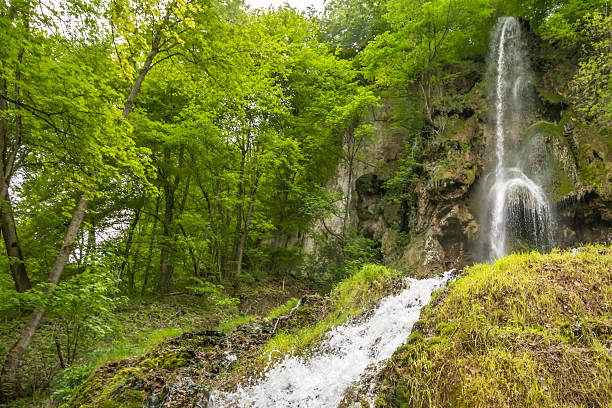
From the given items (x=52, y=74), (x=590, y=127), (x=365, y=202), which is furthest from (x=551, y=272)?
(x=365, y=202)

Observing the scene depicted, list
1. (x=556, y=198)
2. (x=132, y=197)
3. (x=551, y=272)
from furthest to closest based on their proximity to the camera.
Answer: (x=132, y=197), (x=556, y=198), (x=551, y=272)

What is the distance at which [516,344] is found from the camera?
2914 millimetres

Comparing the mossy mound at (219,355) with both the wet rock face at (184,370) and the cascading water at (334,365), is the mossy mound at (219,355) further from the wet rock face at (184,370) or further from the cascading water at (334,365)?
the cascading water at (334,365)

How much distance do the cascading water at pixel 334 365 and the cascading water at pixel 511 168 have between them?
743cm

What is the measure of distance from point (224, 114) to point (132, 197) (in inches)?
193

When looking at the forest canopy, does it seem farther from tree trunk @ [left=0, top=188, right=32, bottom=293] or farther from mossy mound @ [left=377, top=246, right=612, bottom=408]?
mossy mound @ [left=377, top=246, right=612, bottom=408]

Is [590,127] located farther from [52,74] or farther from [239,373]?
[52,74]

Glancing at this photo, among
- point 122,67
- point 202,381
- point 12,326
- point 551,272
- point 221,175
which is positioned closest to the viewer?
point 551,272

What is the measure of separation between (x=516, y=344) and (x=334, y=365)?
7.17 ft

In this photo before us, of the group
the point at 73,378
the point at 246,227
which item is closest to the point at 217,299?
the point at 246,227

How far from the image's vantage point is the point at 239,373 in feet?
15.2

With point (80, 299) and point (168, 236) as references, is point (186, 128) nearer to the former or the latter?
point (168, 236)

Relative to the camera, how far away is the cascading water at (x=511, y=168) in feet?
34.2

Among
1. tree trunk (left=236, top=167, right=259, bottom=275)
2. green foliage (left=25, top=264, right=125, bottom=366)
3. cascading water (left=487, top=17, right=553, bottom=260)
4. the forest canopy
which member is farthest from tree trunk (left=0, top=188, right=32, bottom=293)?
cascading water (left=487, top=17, right=553, bottom=260)
